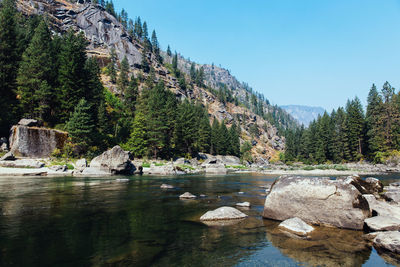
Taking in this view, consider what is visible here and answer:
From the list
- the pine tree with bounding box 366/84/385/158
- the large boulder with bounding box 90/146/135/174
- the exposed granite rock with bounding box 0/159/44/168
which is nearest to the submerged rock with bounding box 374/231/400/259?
the large boulder with bounding box 90/146/135/174

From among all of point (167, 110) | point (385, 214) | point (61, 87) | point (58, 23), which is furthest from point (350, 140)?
point (58, 23)

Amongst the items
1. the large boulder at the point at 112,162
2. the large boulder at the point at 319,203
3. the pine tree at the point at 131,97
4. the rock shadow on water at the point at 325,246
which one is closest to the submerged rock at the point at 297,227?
the rock shadow on water at the point at 325,246

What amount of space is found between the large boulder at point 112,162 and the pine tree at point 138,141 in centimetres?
2486

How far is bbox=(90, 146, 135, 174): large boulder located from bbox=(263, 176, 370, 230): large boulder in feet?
97.2

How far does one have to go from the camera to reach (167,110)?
75875 millimetres

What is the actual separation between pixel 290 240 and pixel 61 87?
53951 millimetres

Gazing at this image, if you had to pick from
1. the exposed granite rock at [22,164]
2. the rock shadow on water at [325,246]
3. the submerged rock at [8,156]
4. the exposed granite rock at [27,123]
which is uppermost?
the exposed granite rock at [27,123]

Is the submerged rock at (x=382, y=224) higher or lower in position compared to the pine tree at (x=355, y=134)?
lower

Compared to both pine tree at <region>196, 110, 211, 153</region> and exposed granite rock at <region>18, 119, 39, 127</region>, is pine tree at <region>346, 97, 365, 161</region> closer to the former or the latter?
pine tree at <region>196, 110, 211, 153</region>

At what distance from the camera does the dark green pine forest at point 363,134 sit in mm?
73000

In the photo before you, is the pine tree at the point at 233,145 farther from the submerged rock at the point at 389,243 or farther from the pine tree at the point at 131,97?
the submerged rock at the point at 389,243

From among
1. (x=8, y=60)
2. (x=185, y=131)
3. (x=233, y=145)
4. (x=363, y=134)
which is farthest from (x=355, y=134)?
(x=8, y=60)

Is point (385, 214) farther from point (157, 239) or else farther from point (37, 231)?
point (37, 231)

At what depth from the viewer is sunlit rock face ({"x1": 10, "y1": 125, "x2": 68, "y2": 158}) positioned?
36.3m
